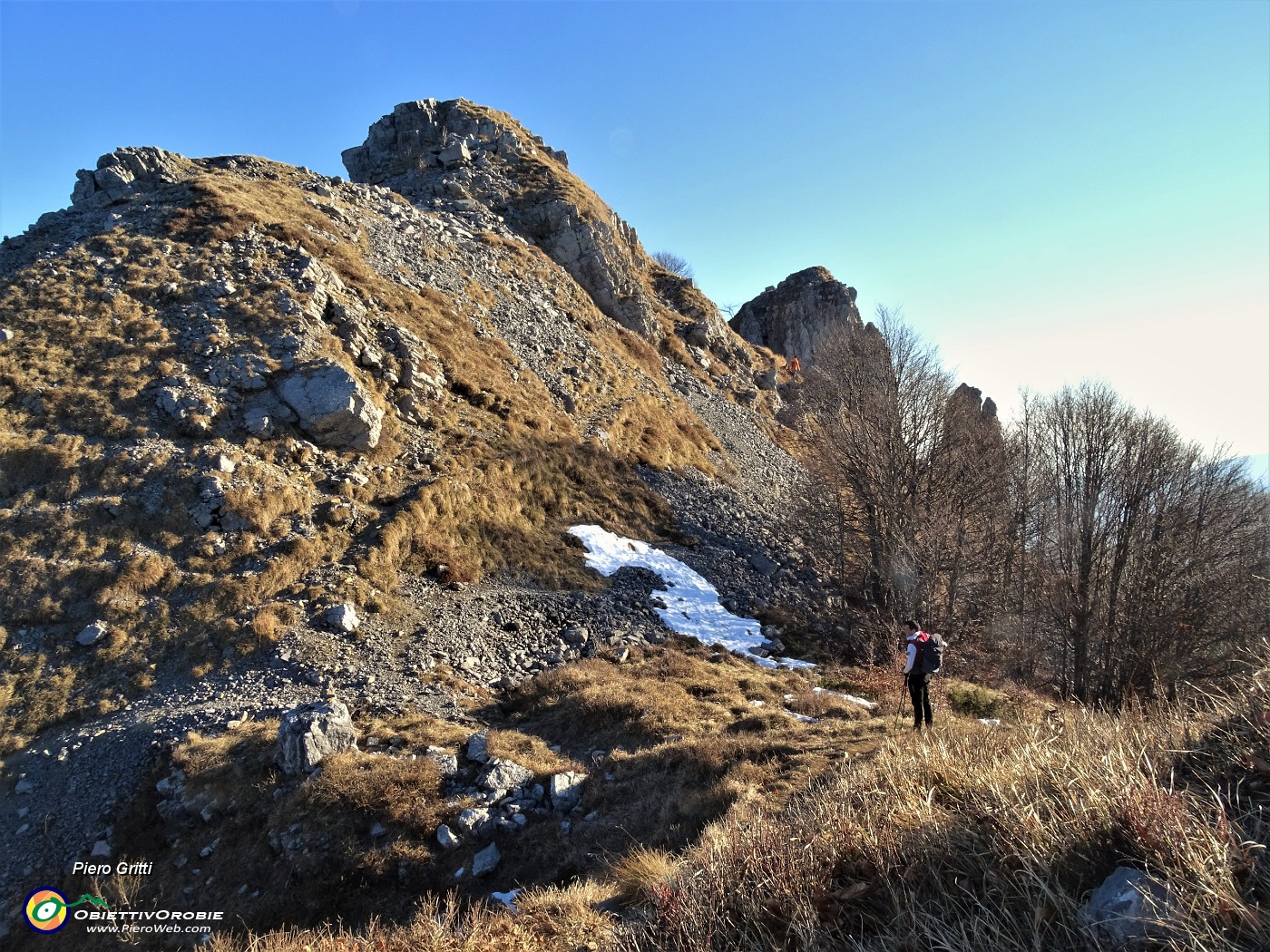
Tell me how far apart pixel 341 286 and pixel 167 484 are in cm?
1018

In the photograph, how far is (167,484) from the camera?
13.4 meters

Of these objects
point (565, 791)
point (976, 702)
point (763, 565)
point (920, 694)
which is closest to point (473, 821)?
point (565, 791)

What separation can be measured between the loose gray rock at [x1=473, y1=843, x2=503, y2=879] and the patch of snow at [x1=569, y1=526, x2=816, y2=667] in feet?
29.0

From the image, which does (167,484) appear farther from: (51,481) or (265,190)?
(265,190)

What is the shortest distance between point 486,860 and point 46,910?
5530 millimetres

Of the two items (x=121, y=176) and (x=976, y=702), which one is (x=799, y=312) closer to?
(x=121, y=176)

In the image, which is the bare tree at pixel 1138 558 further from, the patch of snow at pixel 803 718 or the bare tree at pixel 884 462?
the patch of snow at pixel 803 718

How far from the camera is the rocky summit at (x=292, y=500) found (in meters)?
9.32

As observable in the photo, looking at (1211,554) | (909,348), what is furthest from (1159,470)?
(909,348)

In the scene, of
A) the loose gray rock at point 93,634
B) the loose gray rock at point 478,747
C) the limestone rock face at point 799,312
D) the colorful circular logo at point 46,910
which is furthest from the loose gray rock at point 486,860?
the limestone rock face at point 799,312

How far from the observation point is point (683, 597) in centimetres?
1731

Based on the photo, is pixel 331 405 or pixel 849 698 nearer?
pixel 849 698

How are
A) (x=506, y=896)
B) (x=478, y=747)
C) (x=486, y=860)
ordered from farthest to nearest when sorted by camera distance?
(x=478, y=747) < (x=486, y=860) < (x=506, y=896)

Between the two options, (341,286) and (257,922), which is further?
(341,286)
